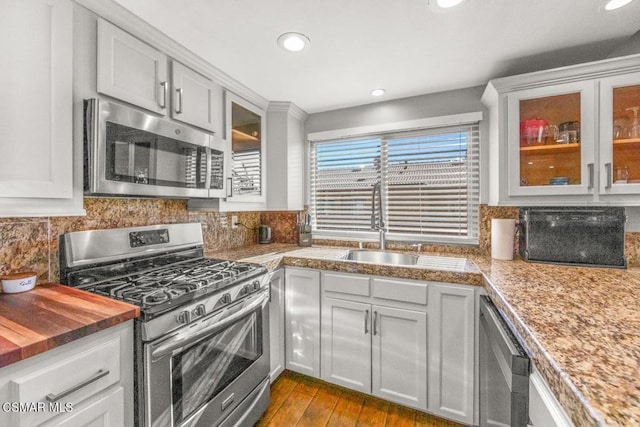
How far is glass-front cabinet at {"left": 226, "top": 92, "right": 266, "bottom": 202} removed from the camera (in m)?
2.06

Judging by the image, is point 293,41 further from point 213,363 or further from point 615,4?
point 213,363

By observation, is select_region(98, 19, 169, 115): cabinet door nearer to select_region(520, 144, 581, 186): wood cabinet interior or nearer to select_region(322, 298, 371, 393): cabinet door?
select_region(322, 298, 371, 393): cabinet door

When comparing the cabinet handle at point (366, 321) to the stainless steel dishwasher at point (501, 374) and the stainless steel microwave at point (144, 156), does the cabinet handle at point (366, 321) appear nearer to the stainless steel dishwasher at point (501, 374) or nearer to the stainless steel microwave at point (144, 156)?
the stainless steel dishwasher at point (501, 374)

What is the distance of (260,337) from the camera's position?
1723mm

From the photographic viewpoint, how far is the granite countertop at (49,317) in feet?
2.60

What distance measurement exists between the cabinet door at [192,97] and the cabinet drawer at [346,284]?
4.26 feet

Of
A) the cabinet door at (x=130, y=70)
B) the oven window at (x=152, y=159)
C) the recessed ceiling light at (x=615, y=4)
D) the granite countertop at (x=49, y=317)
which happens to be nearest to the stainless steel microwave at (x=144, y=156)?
the oven window at (x=152, y=159)

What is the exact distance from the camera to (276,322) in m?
2.02

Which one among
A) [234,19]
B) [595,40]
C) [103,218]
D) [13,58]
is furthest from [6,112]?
[595,40]

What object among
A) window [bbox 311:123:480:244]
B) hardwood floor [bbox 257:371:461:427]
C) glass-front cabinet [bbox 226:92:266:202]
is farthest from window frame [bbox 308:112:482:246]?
hardwood floor [bbox 257:371:461:427]

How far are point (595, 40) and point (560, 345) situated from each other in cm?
179

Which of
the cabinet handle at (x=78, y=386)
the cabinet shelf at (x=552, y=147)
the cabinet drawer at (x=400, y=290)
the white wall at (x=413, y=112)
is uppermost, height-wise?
the white wall at (x=413, y=112)

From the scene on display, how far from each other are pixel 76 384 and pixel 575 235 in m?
2.48

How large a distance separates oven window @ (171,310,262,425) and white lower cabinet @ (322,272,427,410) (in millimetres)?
538
